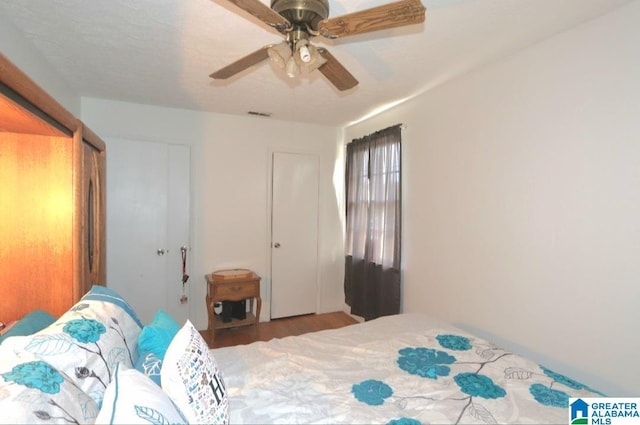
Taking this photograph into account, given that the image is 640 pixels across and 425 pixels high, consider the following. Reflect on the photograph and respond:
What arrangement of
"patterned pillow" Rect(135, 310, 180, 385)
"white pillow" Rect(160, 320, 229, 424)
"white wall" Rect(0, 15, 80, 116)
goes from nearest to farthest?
"white pillow" Rect(160, 320, 229, 424), "patterned pillow" Rect(135, 310, 180, 385), "white wall" Rect(0, 15, 80, 116)

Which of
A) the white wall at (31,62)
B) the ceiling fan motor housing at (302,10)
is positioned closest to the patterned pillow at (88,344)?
the ceiling fan motor housing at (302,10)

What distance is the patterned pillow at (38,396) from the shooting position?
67cm

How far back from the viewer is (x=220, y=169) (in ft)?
11.4

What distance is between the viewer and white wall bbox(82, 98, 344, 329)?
10.4ft

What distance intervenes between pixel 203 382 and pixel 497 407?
3.49 ft

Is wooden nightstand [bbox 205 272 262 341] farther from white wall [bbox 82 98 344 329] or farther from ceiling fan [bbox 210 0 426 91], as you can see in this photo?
ceiling fan [bbox 210 0 426 91]

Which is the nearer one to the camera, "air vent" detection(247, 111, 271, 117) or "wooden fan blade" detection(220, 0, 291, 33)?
"wooden fan blade" detection(220, 0, 291, 33)

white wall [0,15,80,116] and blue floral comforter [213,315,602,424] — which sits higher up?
white wall [0,15,80,116]

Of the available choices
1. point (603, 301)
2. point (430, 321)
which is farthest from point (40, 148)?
point (603, 301)

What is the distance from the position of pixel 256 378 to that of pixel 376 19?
1544 millimetres

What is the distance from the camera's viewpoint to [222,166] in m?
3.49

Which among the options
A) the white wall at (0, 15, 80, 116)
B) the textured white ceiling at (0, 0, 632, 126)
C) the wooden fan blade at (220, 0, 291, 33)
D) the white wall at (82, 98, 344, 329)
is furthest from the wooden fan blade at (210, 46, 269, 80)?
the white wall at (82, 98, 344, 329)

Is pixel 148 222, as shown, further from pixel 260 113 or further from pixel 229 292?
pixel 260 113

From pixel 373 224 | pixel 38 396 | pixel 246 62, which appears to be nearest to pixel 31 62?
pixel 246 62
